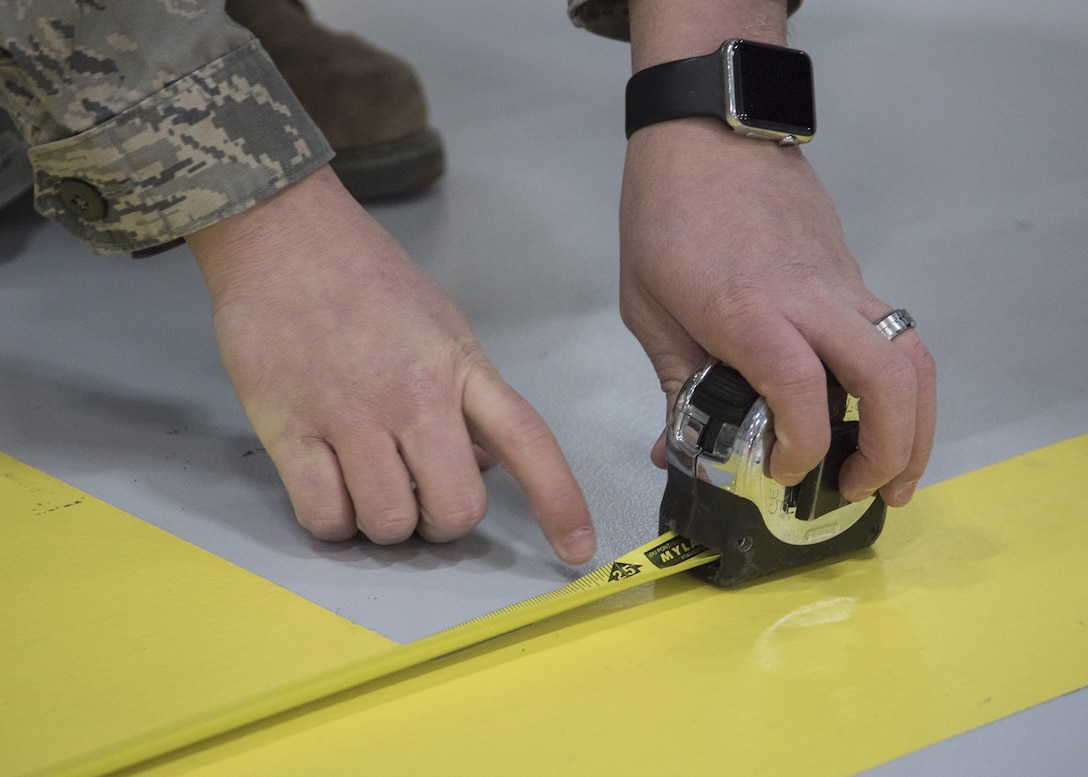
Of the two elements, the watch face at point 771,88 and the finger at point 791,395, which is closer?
the finger at point 791,395

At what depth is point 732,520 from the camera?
0.88 meters

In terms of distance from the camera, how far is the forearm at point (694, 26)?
1085 millimetres

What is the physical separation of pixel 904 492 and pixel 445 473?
14.6 inches

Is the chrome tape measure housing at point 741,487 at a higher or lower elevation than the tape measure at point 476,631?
higher

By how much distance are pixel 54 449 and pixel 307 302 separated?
35cm

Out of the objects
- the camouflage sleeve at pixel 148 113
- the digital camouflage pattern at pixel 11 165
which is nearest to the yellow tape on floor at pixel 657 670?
the camouflage sleeve at pixel 148 113

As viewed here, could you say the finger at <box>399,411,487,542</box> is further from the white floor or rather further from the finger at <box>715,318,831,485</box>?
the finger at <box>715,318,831,485</box>

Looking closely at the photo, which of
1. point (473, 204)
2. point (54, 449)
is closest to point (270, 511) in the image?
point (54, 449)

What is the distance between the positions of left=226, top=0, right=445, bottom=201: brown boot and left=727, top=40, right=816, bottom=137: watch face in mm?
839

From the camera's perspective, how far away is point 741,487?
86cm

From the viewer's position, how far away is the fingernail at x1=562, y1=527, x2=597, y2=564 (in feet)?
3.03

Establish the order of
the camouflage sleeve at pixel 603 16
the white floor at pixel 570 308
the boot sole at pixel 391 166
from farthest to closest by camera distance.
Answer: the boot sole at pixel 391 166
the camouflage sleeve at pixel 603 16
the white floor at pixel 570 308

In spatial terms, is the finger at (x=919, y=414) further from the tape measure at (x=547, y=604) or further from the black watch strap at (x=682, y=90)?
the black watch strap at (x=682, y=90)

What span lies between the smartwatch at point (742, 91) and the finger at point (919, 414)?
26cm
